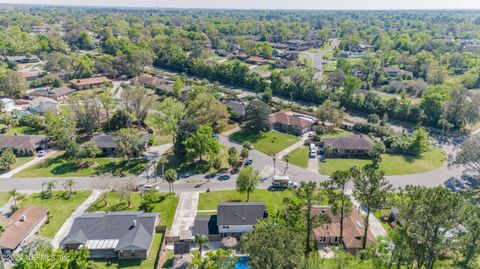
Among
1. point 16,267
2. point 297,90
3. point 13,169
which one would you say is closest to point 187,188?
point 16,267

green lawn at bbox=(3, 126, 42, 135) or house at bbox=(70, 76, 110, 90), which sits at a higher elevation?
house at bbox=(70, 76, 110, 90)

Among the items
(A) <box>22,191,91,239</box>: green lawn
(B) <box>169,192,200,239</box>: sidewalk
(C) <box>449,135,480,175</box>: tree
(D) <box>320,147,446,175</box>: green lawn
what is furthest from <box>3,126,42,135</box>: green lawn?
(C) <box>449,135,480,175</box>: tree

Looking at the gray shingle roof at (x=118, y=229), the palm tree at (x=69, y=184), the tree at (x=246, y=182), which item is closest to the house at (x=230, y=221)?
the tree at (x=246, y=182)

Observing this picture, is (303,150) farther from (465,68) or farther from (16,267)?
(465,68)

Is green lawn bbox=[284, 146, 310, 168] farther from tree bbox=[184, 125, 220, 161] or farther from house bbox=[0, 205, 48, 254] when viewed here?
house bbox=[0, 205, 48, 254]

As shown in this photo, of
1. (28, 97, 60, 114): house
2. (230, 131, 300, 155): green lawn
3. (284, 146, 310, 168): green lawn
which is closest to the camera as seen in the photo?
(284, 146, 310, 168): green lawn

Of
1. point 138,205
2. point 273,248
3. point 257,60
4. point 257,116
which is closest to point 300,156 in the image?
point 257,116
